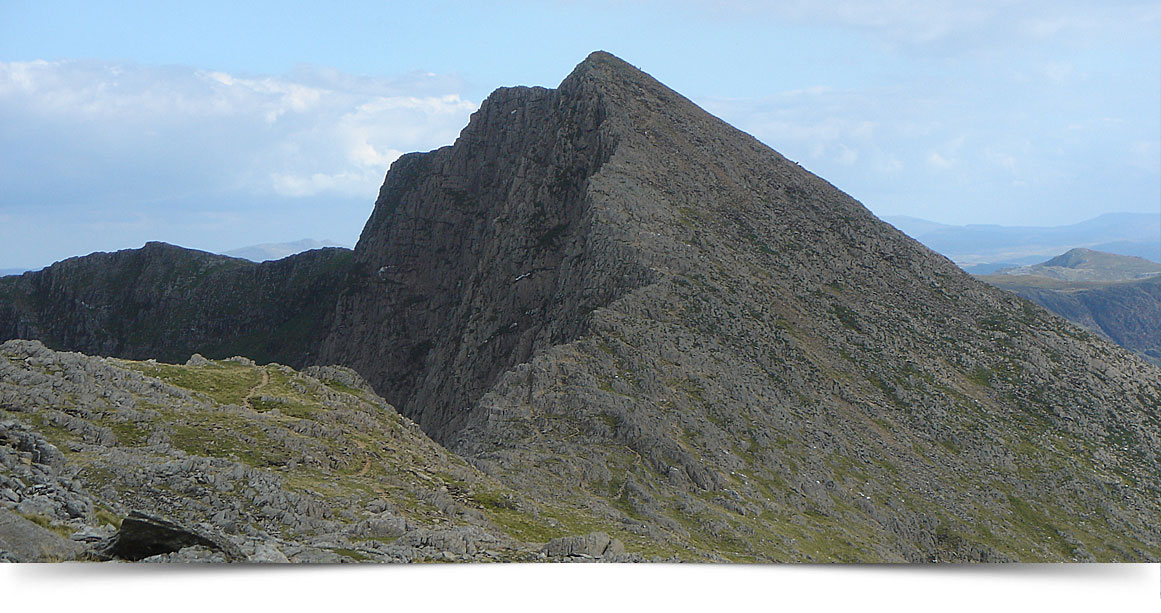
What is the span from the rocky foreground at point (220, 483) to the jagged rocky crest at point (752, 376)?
4267 millimetres

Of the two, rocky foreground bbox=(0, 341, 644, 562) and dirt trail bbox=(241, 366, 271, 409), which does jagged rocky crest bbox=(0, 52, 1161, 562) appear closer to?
rocky foreground bbox=(0, 341, 644, 562)

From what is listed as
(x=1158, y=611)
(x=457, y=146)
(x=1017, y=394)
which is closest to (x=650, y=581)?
(x=1158, y=611)

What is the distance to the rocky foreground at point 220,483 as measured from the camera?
22266 millimetres

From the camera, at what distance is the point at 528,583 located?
24.8 meters

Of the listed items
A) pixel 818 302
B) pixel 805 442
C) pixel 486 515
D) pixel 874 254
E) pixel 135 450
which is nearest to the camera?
pixel 135 450

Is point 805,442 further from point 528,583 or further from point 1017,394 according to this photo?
point 528,583

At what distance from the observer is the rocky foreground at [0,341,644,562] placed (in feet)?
73.0

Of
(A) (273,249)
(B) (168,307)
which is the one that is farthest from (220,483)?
(B) (168,307)

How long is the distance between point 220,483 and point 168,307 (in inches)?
5477

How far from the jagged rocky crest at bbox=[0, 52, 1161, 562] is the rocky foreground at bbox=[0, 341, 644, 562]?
14.0ft

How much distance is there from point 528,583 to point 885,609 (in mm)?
10460

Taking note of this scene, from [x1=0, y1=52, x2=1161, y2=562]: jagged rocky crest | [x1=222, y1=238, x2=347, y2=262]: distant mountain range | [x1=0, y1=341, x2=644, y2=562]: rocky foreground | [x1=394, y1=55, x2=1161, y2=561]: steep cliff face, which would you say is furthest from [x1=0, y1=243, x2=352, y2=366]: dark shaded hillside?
[x1=0, y1=341, x2=644, y2=562]: rocky foreground

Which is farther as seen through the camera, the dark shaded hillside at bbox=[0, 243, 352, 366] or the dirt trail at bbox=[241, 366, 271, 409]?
the dark shaded hillside at bbox=[0, 243, 352, 366]

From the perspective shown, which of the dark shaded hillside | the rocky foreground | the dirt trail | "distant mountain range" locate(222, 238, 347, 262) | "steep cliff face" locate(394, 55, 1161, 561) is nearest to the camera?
the rocky foreground
